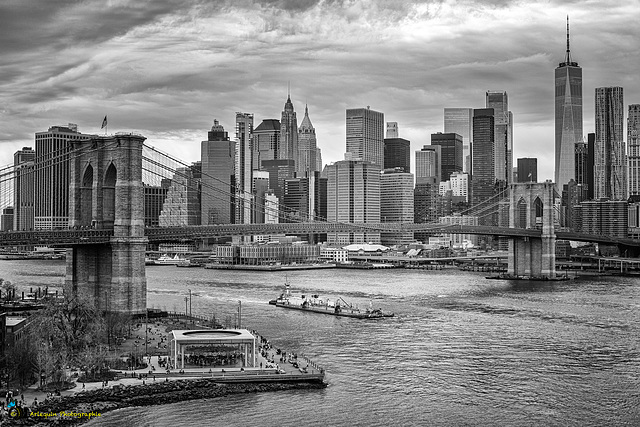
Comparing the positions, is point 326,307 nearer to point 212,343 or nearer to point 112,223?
point 112,223

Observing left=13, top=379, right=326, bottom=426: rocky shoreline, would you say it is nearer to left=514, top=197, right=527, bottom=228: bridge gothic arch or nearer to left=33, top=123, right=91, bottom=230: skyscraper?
left=514, top=197, right=527, bottom=228: bridge gothic arch

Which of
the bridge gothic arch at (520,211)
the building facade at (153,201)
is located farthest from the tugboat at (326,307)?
the building facade at (153,201)

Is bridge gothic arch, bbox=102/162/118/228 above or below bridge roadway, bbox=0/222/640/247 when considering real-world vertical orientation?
above

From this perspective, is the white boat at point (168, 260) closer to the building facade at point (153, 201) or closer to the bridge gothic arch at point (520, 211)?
the building facade at point (153, 201)

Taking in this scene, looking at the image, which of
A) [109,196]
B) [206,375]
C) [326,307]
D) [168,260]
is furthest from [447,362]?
[168,260]

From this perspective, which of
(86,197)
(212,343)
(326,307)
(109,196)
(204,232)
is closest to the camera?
(212,343)

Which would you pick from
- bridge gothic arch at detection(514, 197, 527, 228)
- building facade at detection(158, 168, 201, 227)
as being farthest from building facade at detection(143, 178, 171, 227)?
bridge gothic arch at detection(514, 197, 527, 228)
